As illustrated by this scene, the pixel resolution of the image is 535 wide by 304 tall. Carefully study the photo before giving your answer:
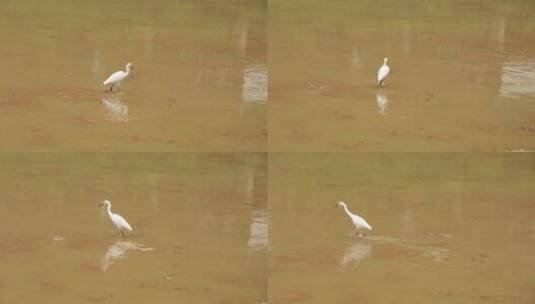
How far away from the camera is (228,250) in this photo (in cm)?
887

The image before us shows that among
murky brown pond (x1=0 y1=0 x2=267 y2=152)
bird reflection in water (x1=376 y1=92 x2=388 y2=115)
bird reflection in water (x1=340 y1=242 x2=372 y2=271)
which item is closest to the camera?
bird reflection in water (x1=340 y1=242 x2=372 y2=271)

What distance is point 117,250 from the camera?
346 inches

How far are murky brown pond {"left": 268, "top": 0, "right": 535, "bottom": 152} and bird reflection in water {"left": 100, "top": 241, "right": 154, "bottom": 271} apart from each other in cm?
97

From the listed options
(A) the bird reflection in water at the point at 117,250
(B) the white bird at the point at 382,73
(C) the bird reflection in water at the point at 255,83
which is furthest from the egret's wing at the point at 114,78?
(B) the white bird at the point at 382,73

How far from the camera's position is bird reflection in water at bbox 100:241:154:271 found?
8.71 meters

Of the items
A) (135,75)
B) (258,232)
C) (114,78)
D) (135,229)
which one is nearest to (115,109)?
(114,78)

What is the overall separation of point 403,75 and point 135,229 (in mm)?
1885

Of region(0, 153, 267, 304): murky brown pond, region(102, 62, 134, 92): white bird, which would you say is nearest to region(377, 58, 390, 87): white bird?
region(0, 153, 267, 304): murky brown pond

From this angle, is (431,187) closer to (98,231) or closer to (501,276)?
(501,276)

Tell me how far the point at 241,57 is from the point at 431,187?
55.6 inches

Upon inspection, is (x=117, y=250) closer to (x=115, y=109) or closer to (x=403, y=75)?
(x=115, y=109)

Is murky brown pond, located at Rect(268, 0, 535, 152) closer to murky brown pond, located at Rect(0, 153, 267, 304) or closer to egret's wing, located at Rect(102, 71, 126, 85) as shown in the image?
murky brown pond, located at Rect(0, 153, 267, 304)

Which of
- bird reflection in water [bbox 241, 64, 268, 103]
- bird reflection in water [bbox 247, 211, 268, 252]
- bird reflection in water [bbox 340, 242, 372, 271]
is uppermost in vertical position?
bird reflection in water [bbox 241, 64, 268, 103]

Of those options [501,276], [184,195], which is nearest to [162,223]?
[184,195]
